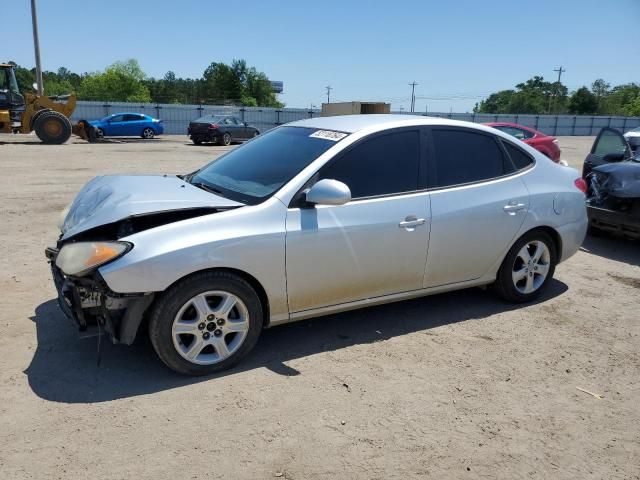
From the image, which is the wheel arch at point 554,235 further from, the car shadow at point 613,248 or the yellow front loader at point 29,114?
the yellow front loader at point 29,114

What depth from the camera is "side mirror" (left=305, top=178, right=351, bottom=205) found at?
3.60 metres

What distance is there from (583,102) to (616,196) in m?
92.6

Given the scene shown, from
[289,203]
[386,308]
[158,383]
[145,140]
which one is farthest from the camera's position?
[145,140]

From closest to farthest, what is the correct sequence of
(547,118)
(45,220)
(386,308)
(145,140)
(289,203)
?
(289,203), (386,308), (45,220), (145,140), (547,118)

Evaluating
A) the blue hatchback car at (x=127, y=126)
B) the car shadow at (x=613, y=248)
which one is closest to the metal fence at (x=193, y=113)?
the blue hatchback car at (x=127, y=126)

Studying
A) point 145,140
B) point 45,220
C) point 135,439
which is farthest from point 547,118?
point 135,439

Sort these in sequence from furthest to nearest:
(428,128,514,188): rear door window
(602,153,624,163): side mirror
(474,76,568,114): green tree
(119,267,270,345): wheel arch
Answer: (474,76,568,114): green tree < (602,153,624,163): side mirror < (428,128,514,188): rear door window < (119,267,270,345): wheel arch

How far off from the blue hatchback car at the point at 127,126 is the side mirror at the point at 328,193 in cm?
2602

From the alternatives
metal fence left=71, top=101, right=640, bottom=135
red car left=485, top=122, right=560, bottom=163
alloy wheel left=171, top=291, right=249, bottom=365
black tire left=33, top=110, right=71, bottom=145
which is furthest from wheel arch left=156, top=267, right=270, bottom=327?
metal fence left=71, top=101, right=640, bottom=135

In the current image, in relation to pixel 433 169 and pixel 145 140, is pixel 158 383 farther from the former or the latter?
pixel 145 140

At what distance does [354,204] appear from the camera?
392 centimetres

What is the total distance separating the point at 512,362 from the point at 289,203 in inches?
78.6

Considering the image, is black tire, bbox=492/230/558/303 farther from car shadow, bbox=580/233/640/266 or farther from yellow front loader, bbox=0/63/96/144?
yellow front loader, bbox=0/63/96/144

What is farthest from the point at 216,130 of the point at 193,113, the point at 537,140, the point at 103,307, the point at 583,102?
the point at 583,102
